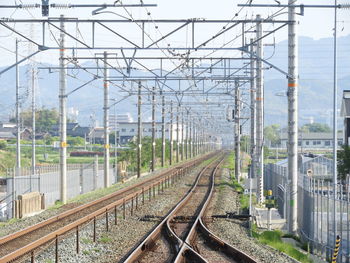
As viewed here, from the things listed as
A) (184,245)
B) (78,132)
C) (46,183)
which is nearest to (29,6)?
(184,245)

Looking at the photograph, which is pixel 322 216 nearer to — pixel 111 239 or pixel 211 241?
pixel 211 241

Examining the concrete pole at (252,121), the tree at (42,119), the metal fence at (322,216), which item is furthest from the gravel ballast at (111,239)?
the tree at (42,119)

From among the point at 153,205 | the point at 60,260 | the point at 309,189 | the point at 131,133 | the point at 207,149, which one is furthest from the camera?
the point at 207,149

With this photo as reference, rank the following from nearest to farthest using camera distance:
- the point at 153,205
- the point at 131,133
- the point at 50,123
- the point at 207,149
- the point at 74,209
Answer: the point at 74,209 → the point at 153,205 → the point at 50,123 → the point at 131,133 → the point at 207,149

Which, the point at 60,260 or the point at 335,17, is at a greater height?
the point at 335,17

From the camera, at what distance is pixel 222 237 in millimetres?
→ 16672

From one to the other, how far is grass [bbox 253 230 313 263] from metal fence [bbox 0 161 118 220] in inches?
555

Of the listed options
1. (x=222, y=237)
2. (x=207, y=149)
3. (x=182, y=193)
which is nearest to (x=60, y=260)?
(x=222, y=237)

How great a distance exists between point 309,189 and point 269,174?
17.0 m

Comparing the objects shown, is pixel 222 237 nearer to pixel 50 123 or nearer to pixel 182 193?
pixel 182 193

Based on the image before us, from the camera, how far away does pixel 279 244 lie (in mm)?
16031

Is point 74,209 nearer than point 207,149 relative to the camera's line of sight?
Yes

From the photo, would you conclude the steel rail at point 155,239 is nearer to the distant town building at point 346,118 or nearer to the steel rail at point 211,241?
the steel rail at point 211,241

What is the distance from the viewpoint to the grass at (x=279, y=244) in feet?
48.0
